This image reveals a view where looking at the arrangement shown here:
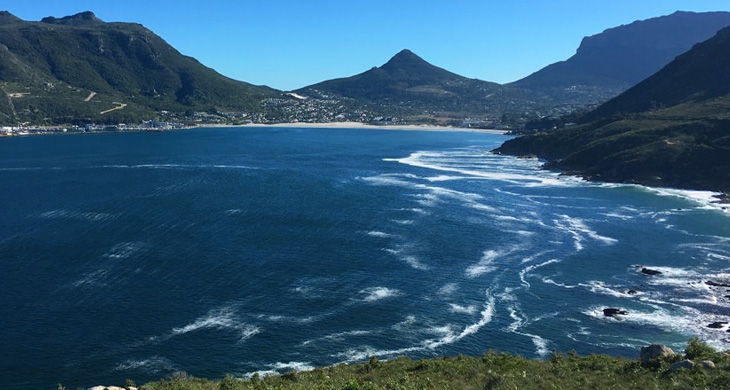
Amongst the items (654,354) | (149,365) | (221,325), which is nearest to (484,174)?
(221,325)

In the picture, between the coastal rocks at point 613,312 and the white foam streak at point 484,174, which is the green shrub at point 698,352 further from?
the white foam streak at point 484,174

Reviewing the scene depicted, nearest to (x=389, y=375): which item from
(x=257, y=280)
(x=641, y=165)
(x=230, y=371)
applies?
(x=230, y=371)

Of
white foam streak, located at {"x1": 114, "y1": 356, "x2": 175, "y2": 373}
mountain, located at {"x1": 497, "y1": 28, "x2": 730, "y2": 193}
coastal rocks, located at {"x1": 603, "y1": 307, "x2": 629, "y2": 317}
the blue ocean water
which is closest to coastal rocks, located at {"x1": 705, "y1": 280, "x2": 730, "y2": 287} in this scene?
the blue ocean water

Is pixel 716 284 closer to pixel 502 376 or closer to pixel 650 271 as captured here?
pixel 650 271

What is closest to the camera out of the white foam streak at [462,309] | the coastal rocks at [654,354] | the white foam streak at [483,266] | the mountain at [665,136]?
the coastal rocks at [654,354]

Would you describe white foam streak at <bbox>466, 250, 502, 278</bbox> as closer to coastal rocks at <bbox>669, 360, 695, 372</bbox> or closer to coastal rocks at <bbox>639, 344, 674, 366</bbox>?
coastal rocks at <bbox>639, 344, 674, 366</bbox>

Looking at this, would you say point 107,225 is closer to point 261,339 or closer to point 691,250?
point 261,339

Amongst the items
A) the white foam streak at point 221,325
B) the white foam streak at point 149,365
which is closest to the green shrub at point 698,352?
the white foam streak at point 221,325
